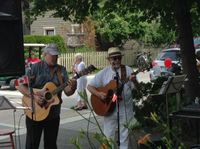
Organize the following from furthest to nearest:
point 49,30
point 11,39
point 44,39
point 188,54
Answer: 1. point 49,30
2. point 44,39
3. point 188,54
4. point 11,39

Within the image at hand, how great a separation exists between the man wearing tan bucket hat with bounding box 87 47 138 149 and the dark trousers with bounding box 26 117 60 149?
69 cm

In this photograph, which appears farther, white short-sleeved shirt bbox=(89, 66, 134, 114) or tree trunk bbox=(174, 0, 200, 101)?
tree trunk bbox=(174, 0, 200, 101)

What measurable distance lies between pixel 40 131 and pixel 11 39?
1.43 m

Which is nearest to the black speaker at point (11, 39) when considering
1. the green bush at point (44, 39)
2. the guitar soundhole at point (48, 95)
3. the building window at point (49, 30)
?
the guitar soundhole at point (48, 95)

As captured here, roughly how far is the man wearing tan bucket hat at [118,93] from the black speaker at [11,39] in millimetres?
1283

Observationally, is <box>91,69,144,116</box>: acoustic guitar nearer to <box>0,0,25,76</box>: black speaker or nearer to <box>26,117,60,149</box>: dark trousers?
<box>26,117,60,149</box>: dark trousers

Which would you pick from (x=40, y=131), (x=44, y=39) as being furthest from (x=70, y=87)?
(x=44, y=39)

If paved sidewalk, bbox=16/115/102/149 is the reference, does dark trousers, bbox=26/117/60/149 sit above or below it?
above

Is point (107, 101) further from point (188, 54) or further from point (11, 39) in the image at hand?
point (188, 54)

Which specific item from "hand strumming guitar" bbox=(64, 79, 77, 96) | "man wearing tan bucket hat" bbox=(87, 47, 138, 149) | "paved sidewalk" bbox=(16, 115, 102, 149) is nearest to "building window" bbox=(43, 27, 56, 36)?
"paved sidewalk" bbox=(16, 115, 102, 149)

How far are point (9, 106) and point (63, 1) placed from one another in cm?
388

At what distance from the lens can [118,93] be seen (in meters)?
6.58

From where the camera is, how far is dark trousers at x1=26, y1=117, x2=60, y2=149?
6582mm

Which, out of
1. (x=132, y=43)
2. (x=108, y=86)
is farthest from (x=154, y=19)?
(x=132, y=43)
